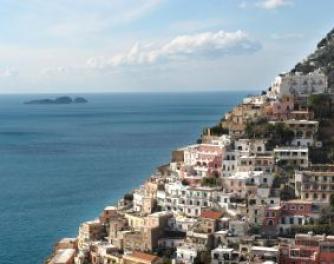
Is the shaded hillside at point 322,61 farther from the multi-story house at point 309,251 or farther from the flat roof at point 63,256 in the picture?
the flat roof at point 63,256

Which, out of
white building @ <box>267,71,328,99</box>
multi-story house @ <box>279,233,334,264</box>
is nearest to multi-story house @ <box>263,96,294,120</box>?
white building @ <box>267,71,328,99</box>

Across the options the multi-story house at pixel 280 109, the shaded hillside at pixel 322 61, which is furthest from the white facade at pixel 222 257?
the shaded hillside at pixel 322 61

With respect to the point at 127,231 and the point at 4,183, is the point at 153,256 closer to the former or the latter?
the point at 127,231

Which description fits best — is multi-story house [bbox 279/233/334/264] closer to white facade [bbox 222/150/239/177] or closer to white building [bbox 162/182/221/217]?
white building [bbox 162/182/221/217]

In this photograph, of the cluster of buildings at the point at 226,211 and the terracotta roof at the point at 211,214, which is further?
the terracotta roof at the point at 211,214

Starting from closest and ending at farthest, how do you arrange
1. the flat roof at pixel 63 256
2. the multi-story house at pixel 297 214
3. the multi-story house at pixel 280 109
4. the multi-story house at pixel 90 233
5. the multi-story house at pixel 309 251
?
the multi-story house at pixel 309 251
the multi-story house at pixel 297 214
the flat roof at pixel 63 256
the multi-story house at pixel 90 233
the multi-story house at pixel 280 109

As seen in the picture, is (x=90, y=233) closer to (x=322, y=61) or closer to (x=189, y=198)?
(x=189, y=198)
